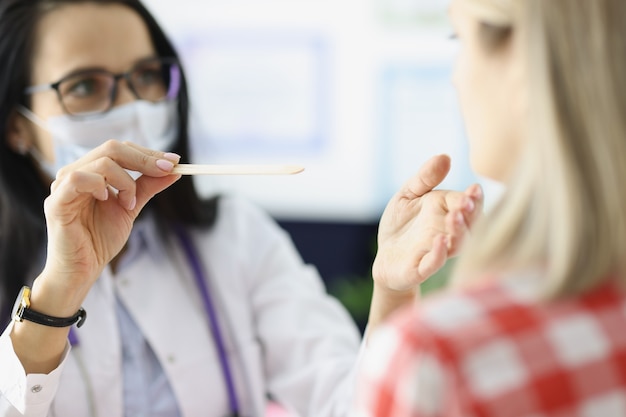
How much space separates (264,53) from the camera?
3.27 m

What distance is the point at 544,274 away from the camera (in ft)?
2.14

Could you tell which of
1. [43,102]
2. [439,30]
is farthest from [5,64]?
[439,30]

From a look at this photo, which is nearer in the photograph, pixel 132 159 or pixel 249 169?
pixel 249 169

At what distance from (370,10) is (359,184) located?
29.3 inches

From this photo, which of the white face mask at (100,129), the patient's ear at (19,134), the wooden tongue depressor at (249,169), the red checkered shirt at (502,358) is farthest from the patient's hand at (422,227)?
the patient's ear at (19,134)

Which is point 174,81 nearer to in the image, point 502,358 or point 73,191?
point 73,191

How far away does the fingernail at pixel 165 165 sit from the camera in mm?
1092

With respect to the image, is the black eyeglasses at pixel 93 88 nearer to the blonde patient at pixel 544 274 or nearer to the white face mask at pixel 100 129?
the white face mask at pixel 100 129

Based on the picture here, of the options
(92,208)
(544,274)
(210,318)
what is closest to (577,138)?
(544,274)

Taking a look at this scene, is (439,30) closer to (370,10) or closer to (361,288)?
(370,10)

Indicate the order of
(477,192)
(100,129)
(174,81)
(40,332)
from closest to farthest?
(477,192)
(40,332)
(100,129)
(174,81)

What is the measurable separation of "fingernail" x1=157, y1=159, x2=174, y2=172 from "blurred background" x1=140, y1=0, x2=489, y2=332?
2091 millimetres

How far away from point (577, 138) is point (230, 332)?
3.25 ft

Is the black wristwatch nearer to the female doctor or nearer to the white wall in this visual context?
the female doctor
